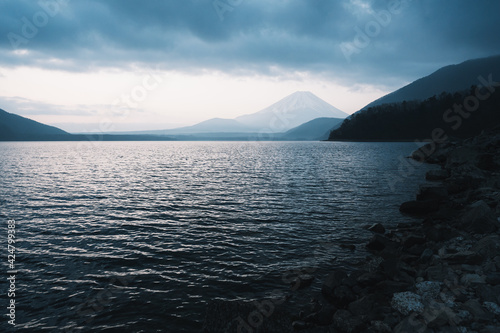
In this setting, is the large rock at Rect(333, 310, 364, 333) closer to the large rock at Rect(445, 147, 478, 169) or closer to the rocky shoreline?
the rocky shoreline

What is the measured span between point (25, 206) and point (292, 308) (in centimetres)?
3165

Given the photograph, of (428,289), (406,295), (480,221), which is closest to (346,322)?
(406,295)

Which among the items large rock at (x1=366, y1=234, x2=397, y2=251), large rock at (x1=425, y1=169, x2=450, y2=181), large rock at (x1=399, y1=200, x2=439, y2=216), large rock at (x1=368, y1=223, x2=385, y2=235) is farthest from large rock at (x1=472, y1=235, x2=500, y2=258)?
large rock at (x1=425, y1=169, x2=450, y2=181)

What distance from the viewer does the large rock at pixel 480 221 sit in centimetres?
1834

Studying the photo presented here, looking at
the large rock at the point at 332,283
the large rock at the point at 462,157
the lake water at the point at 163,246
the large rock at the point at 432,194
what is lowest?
the lake water at the point at 163,246

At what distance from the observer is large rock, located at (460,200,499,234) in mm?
18344

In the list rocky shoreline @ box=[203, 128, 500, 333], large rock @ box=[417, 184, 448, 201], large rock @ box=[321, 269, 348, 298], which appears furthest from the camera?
large rock @ box=[417, 184, 448, 201]

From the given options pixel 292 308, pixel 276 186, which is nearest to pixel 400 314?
pixel 292 308

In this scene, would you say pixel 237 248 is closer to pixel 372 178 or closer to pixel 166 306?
pixel 166 306

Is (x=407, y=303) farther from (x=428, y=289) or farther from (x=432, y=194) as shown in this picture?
(x=432, y=194)

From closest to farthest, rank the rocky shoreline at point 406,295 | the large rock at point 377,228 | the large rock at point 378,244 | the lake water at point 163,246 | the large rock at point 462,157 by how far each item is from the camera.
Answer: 1. the rocky shoreline at point 406,295
2. the lake water at point 163,246
3. the large rock at point 378,244
4. the large rock at point 377,228
5. the large rock at point 462,157

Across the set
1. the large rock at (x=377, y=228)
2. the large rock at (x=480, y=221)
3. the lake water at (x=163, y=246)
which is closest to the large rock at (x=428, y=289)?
the lake water at (x=163, y=246)

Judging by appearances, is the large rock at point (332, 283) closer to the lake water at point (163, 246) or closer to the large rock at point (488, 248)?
the lake water at point (163, 246)

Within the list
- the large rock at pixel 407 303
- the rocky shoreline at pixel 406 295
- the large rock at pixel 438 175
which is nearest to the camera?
the rocky shoreline at pixel 406 295
